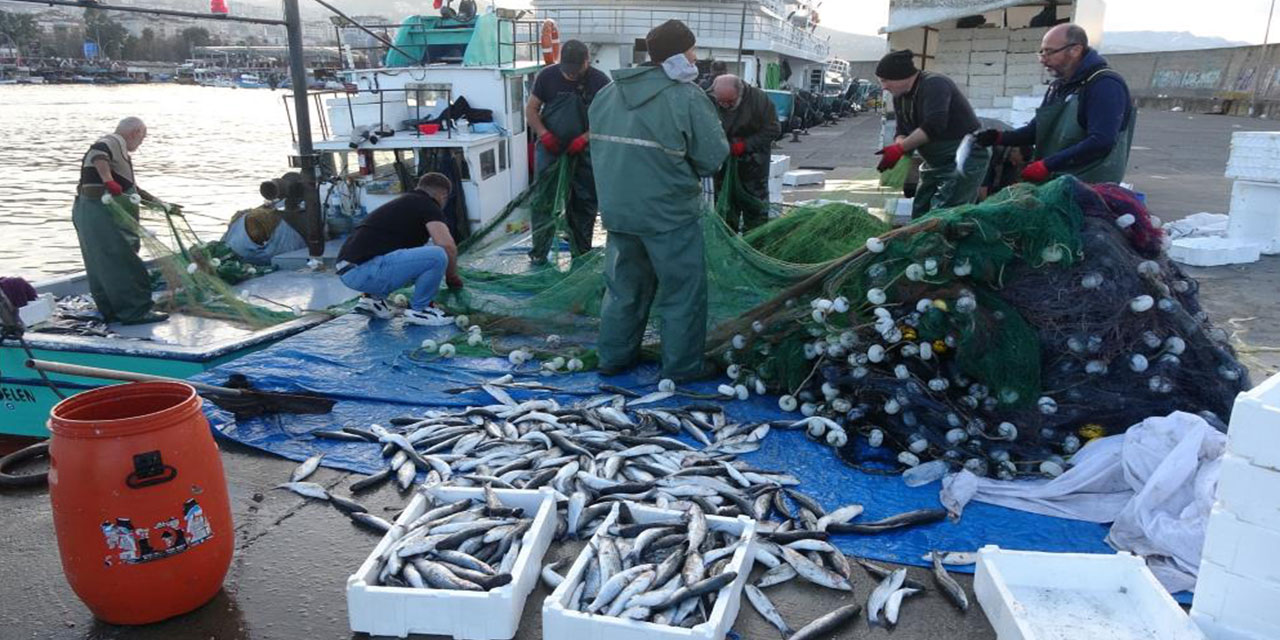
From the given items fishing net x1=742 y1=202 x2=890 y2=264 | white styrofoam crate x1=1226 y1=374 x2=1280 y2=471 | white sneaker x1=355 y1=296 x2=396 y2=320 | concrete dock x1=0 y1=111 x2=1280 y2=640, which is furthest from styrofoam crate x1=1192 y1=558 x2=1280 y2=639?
white sneaker x1=355 y1=296 x2=396 y2=320

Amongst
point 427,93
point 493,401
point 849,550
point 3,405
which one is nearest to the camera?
point 849,550

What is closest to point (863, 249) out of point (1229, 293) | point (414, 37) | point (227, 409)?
point (227, 409)

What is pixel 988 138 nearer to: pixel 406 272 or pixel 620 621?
pixel 406 272

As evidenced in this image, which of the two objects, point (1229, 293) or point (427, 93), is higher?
point (427, 93)

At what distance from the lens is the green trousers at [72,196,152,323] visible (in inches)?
317

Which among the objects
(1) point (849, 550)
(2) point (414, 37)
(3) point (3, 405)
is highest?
(2) point (414, 37)

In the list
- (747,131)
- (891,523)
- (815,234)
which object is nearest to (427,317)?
(815,234)

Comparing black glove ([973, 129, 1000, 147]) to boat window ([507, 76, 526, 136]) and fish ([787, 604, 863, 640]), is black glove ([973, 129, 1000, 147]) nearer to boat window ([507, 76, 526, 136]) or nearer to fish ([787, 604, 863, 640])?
fish ([787, 604, 863, 640])

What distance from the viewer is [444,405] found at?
5785 millimetres

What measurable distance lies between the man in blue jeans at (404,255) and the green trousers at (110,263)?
2372 millimetres

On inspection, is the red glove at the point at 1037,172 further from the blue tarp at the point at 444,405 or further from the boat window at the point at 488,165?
the boat window at the point at 488,165

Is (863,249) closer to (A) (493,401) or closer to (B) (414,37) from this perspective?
(A) (493,401)

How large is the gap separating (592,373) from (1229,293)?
21.8ft

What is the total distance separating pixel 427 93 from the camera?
11500 millimetres
